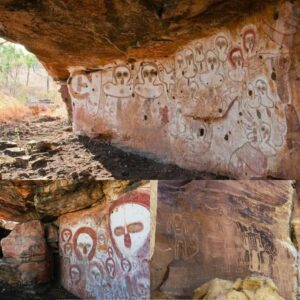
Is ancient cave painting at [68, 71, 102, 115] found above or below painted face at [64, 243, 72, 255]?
above

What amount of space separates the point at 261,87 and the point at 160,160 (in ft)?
7.41

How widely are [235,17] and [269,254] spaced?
2417 mm

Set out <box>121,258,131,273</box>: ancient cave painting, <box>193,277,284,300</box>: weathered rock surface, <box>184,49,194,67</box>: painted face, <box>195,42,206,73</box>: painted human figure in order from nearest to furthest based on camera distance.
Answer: <box>193,277,284,300</box>: weathered rock surface
<box>121,258,131,273</box>: ancient cave painting
<box>195,42,206,73</box>: painted human figure
<box>184,49,194,67</box>: painted face

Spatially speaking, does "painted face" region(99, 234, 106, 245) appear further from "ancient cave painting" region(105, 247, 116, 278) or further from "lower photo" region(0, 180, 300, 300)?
"ancient cave painting" region(105, 247, 116, 278)

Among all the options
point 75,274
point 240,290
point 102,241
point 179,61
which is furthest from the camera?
point 179,61

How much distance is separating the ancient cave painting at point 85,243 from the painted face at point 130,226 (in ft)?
1.38

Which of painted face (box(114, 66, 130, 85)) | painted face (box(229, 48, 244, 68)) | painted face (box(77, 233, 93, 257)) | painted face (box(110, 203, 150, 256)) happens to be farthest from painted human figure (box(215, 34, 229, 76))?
painted face (box(77, 233, 93, 257))

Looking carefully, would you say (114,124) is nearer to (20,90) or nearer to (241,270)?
(241,270)

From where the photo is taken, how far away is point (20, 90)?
28.2 meters

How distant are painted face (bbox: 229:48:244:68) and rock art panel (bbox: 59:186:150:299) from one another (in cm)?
150

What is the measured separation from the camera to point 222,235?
3342 mm

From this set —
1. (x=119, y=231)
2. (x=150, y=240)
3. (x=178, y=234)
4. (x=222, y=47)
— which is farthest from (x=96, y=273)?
(x=222, y=47)

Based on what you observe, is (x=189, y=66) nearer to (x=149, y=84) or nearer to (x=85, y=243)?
(x=149, y=84)

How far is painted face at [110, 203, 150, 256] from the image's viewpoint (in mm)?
4598
